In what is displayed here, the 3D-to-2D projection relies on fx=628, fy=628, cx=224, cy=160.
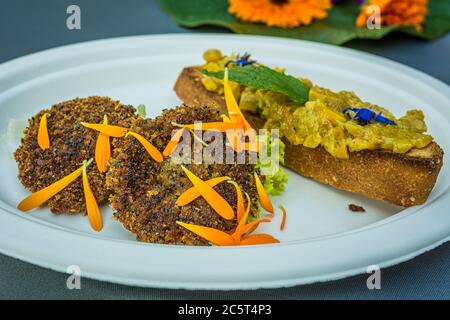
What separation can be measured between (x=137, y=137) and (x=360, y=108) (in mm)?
1111

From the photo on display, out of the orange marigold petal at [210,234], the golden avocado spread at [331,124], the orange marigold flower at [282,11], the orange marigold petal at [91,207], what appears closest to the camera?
the orange marigold petal at [210,234]

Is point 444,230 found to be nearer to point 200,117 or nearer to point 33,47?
point 200,117

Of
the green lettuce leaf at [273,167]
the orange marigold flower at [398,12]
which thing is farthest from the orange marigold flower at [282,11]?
the green lettuce leaf at [273,167]

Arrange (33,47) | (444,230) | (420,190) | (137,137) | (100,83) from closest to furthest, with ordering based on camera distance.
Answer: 1. (444,230)
2. (137,137)
3. (420,190)
4. (100,83)
5. (33,47)

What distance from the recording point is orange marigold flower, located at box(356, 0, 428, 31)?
4660mm

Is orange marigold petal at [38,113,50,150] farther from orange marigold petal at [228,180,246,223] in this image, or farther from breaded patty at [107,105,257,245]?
orange marigold petal at [228,180,246,223]

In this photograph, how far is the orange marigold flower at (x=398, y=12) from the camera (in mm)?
4660

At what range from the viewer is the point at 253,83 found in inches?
115

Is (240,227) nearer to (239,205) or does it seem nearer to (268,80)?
(239,205)

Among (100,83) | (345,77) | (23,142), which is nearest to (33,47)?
(100,83)

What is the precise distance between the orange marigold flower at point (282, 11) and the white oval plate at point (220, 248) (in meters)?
0.51

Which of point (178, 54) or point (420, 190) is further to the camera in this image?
point (178, 54)

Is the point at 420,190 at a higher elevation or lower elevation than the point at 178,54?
lower

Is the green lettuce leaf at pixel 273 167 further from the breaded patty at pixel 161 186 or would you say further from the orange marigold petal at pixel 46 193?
the orange marigold petal at pixel 46 193
